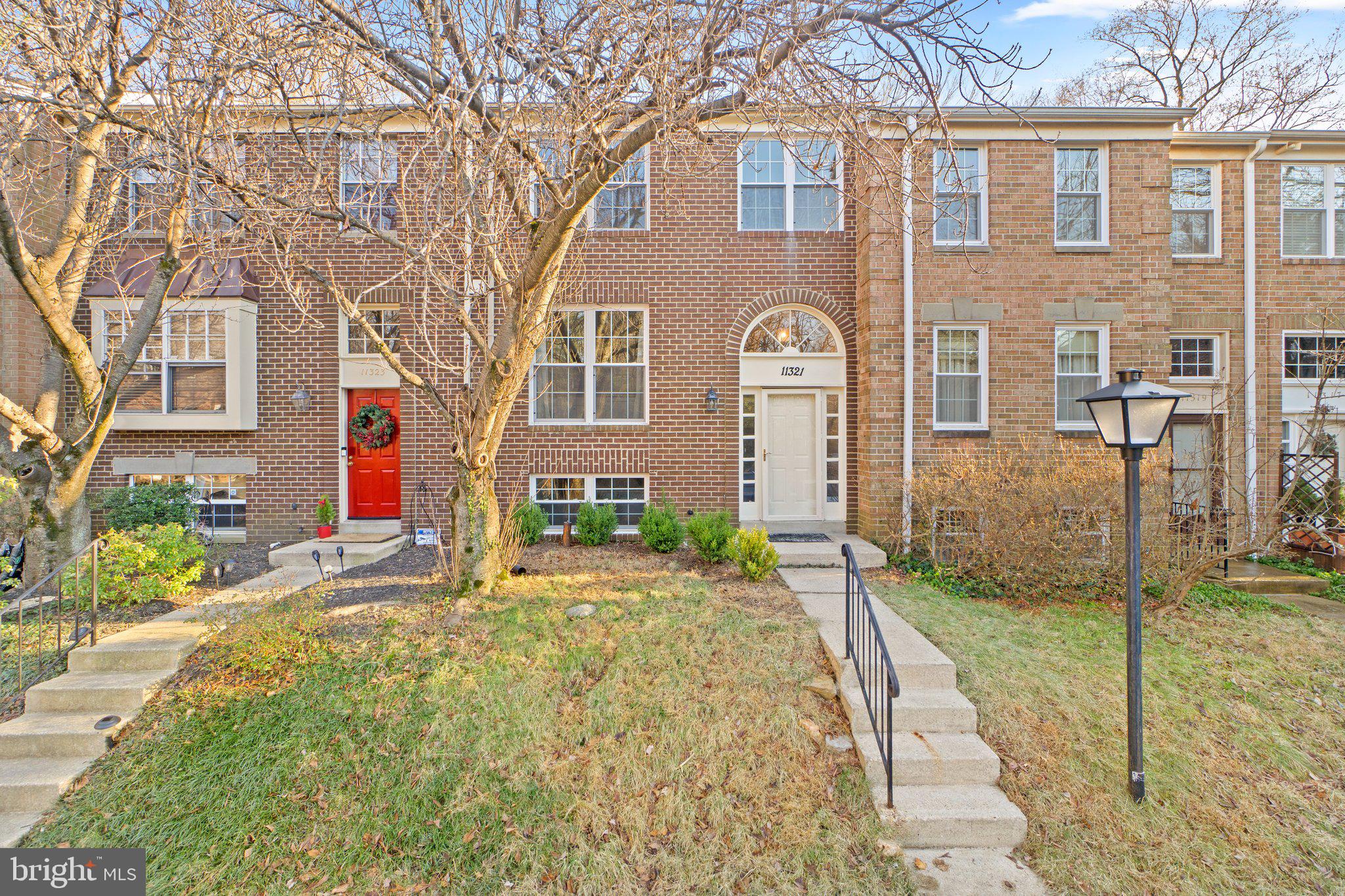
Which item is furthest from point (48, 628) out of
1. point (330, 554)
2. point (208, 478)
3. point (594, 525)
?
point (594, 525)

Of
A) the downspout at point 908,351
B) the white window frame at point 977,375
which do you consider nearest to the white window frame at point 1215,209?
the white window frame at point 977,375

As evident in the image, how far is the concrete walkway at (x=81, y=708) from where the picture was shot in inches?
142

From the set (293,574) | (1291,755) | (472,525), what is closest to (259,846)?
(472,525)

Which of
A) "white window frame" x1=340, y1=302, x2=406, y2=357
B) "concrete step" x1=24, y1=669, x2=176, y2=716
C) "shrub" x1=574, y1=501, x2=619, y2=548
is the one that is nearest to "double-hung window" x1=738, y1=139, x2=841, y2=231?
"shrub" x1=574, y1=501, x2=619, y2=548

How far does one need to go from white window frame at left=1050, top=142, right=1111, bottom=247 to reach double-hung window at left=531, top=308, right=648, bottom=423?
6.66 m

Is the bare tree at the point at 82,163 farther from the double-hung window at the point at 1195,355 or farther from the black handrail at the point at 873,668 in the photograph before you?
the double-hung window at the point at 1195,355

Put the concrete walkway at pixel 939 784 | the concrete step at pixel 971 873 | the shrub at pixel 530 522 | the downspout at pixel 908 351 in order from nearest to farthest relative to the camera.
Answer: the concrete step at pixel 971 873 → the concrete walkway at pixel 939 784 → the shrub at pixel 530 522 → the downspout at pixel 908 351

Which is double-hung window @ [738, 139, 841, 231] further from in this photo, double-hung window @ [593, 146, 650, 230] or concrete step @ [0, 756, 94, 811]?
concrete step @ [0, 756, 94, 811]

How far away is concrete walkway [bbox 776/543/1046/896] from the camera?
313 cm

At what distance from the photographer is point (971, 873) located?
311cm

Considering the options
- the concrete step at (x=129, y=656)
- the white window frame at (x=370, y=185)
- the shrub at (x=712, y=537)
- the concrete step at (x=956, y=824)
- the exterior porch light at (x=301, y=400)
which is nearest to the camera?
the concrete step at (x=956, y=824)

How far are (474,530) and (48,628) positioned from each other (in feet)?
13.3

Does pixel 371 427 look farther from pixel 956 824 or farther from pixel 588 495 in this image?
pixel 956 824

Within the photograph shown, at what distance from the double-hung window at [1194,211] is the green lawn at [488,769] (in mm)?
10413
